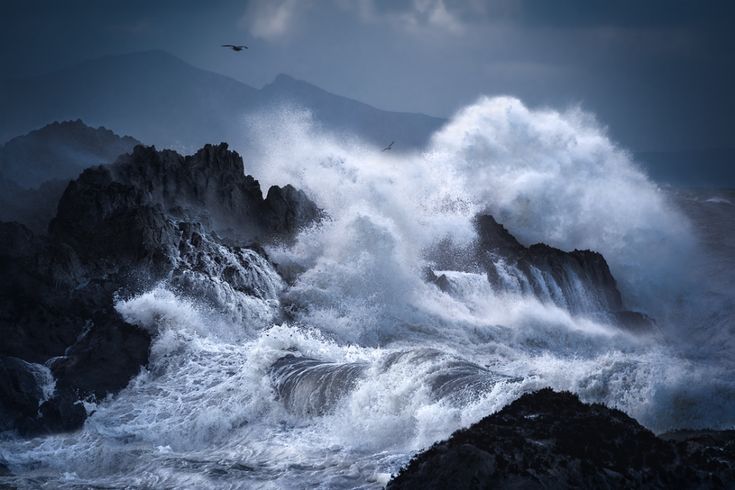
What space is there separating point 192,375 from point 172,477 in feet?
18.0

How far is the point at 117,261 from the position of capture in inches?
870

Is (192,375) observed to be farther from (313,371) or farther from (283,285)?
(283,285)

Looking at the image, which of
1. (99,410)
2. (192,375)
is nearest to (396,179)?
(192,375)

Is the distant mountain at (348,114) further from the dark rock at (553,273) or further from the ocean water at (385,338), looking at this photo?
the dark rock at (553,273)

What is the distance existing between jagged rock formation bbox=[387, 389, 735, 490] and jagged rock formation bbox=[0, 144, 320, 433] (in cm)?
1025

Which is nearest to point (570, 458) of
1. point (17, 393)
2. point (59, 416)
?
point (59, 416)

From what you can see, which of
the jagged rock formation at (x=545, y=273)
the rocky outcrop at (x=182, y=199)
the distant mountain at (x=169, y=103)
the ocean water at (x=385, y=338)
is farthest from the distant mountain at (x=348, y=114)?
the rocky outcrop at (x=182, y=199)

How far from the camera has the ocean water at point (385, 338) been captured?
13922 mm

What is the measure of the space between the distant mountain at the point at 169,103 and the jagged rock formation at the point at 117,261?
42607 millimetres

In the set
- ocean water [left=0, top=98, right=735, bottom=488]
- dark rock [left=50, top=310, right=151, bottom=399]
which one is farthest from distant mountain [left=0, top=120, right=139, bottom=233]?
dark rock [left=50, top=310, right=151, bottom=399]

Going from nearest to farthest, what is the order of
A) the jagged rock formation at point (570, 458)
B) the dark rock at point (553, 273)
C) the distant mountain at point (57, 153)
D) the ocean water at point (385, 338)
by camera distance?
the jagged rock formation at point (570, 458), the ocean water at point (385, 338), the dark rock at point (553, 273), the distant mountain at point (57, 153)

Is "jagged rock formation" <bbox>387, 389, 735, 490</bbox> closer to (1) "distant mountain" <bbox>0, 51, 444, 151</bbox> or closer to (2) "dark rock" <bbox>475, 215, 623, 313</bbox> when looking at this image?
(2) "dark rock" <bbox>475, 215, 623, 313</bbox>

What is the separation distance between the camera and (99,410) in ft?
55.2

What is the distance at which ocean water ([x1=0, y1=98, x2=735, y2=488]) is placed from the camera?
1392cm
